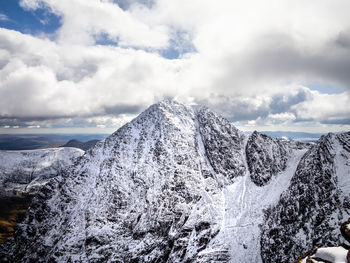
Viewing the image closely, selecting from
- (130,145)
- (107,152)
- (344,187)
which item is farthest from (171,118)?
(344,187)

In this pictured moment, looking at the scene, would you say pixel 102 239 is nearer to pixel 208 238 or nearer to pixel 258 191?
pixel 208 238

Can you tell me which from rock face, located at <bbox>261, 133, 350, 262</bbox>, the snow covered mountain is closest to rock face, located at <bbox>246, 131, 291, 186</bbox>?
the snow covered mountain

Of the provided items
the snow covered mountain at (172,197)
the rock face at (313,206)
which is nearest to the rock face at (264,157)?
the snow covered mountain at (172,197)

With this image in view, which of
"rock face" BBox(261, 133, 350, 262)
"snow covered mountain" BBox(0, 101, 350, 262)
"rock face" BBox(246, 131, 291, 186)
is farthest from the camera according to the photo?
"rock face" BBox(246, 131, 291, 186)

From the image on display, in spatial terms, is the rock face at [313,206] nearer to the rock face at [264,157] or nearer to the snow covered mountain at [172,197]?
the snow covered mountain at [172,197]

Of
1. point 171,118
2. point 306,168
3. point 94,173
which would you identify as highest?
point 171,118

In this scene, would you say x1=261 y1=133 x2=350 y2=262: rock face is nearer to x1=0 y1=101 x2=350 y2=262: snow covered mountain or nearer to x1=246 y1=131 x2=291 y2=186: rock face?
x1=0 y1=101 x2=350 y2=262: snow covered mountain
